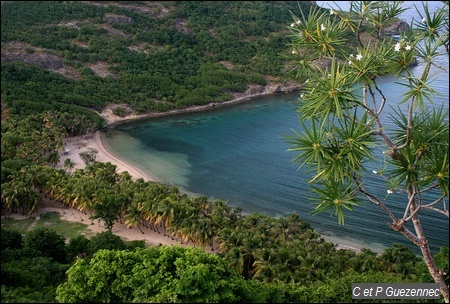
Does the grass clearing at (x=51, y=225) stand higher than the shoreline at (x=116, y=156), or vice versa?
the shoreline at (x=116, y=156)

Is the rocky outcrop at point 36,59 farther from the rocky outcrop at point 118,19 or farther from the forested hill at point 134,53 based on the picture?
the rocky outcrop at point 118,19

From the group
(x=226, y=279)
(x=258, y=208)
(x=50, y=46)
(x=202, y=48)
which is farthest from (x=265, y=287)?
(x=202, y=48)

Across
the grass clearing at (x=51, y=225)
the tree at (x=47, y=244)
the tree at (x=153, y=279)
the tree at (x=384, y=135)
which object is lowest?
the grass clearing at (x=51, y=225)

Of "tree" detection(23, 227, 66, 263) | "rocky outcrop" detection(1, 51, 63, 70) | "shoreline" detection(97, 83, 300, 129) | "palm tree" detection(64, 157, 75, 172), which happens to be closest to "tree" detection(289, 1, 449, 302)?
"tree" detection(23, 227, 66, 263)

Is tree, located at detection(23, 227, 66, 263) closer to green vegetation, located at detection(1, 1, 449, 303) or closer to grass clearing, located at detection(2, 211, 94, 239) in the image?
green vegetation, located at detection(1, 1, 449, 303)

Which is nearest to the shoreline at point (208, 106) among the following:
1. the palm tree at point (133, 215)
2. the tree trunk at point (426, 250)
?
the palm tree at point (133, 215)

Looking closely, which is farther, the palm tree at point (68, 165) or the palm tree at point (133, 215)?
the palm tree at point (68, 165)

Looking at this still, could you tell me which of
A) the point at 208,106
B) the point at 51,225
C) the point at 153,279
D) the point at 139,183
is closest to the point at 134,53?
the point at 208,106
